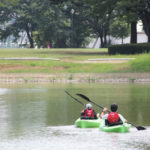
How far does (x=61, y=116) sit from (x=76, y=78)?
81.1 feet

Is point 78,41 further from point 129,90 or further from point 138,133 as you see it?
point 138,133

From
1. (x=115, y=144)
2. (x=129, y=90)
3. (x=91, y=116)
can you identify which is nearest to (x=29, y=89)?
(x=129, y=90)

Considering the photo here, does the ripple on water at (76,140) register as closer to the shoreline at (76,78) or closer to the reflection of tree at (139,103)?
the reflection of tree at (139,103)

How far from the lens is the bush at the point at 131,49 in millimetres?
67562

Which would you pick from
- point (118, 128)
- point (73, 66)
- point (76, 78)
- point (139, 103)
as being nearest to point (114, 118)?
point (118, 128)

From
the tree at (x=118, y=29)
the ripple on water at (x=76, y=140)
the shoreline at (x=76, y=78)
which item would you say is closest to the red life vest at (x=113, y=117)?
the ripple on water at (x=76, y=140)

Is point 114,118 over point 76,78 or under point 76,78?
under

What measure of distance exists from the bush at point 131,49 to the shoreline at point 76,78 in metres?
12.0

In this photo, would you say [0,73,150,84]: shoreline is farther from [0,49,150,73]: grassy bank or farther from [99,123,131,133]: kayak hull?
[99,123,131,133]: kayak hull

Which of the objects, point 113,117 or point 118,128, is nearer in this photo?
point 118,128

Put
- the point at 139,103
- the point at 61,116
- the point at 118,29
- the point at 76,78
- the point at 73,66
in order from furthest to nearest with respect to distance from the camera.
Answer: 1. the point at 118,29
2. the point at 73,66
3. the point at 76,78
4. the point at 139,103
5. the point at 61,116

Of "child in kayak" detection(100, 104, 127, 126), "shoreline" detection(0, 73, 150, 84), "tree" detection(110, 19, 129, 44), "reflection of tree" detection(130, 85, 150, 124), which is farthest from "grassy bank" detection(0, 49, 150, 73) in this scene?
"tree" detection(110, 19, 129, 44)

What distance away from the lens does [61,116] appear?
3156 centimetres

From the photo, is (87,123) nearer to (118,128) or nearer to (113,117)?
(113,117)
